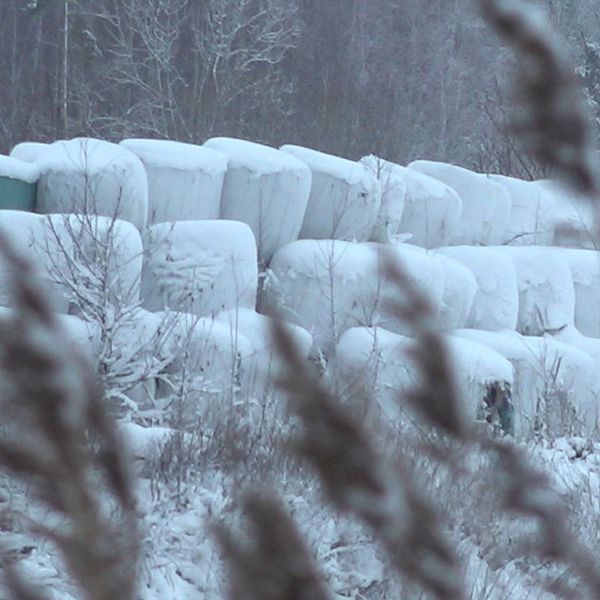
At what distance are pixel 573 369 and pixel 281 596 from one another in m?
7.77

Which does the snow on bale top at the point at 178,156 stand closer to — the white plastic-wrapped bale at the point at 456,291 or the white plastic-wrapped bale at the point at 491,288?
the white plastic-wrapped bale at the point at 456,291

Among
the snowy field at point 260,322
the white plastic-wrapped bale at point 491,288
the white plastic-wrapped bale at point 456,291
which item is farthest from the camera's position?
the white plastic-wrapped bale at point 491,288

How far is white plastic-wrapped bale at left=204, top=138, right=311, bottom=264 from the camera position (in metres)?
8.29

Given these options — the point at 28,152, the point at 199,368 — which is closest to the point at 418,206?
the point at 28,152

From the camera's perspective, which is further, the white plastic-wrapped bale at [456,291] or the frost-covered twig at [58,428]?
the white plastic-wrapped bale at [456,291]

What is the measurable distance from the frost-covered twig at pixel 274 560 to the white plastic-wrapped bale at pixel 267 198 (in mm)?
7099

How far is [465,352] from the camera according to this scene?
7973mm

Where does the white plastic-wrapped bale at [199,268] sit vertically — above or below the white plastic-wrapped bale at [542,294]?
above

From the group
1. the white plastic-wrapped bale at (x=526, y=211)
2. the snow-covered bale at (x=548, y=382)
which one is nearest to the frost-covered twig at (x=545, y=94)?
the snow-covered bale at (x=548, y=382)

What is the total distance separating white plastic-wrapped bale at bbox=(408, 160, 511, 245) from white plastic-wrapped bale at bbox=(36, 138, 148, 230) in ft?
12.1

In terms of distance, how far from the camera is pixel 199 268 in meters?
7.35

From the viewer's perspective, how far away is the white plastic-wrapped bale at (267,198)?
8.29 metres

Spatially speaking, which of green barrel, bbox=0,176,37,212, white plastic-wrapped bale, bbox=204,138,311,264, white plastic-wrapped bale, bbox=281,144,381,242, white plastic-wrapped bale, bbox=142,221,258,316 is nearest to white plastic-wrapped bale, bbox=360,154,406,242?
white plastic-wrapped bale, bbox=281,144,381,242

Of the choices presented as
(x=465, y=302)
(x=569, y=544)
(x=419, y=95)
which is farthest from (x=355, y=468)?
(x=419, y=95)
